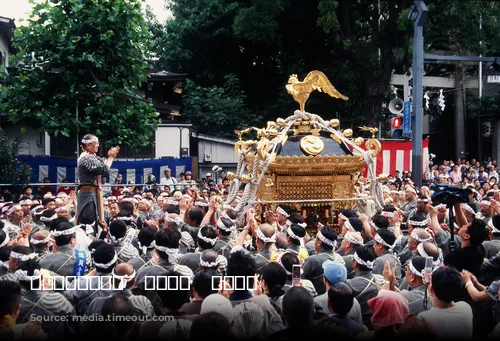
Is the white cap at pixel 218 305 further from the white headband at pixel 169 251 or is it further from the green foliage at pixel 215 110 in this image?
the green foliage at pixel 215 110

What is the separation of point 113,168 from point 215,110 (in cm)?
719

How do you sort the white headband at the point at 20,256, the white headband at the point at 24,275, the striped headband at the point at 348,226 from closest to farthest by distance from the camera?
the white headband at the point at 24,275, the white headband at the point at 20,256, the striped headband at the point at 348,226

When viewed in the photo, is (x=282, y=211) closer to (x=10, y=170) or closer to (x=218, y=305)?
(x=218, y=305)

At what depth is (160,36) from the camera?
24.3m

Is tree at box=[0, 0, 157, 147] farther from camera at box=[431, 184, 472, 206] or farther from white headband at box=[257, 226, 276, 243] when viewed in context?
camera at box=[431, 184, 472, 206]

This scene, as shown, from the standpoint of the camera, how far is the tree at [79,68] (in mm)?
12406

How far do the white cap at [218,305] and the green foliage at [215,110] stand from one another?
56.2 ft

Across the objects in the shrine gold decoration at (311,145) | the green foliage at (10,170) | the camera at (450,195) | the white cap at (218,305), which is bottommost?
the white cap at (218,305)

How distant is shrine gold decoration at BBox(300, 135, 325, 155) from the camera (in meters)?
8.53

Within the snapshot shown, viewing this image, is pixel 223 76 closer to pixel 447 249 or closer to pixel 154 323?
pixel 447 249

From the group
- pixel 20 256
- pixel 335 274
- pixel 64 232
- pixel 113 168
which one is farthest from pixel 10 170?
pixel 335 274

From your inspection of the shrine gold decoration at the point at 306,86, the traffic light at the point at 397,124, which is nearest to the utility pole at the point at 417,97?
the traffic light at the point at 397,124

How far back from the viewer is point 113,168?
574 inches

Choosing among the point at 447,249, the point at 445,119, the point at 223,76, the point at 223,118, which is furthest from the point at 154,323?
the point at 445,119
